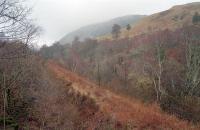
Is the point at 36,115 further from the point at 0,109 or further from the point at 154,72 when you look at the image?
the point at 154,72

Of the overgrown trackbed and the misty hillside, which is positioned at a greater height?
the misty hillside

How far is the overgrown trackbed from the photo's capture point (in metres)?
26.3

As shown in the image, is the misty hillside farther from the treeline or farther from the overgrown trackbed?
the overgrown trackbed

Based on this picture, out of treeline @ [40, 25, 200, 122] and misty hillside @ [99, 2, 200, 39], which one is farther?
misty hillside @ [99, 2, 200, 39]

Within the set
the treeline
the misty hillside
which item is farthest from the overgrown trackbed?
the misty hillside

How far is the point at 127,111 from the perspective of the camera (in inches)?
1159

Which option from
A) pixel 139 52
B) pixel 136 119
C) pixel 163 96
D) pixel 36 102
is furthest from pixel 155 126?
pixel 139 52

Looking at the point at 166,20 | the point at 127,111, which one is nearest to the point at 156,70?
the point at 127,111

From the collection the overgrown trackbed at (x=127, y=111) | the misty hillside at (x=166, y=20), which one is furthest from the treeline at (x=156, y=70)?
the misty hillside at (x=166, y=20)

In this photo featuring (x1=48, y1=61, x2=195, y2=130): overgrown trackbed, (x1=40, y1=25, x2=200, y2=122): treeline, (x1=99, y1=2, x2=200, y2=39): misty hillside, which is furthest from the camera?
(x1=99, y1=2, x2=200, y2=39): misty hillside

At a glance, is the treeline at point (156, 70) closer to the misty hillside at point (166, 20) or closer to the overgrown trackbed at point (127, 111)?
the overgrown trackbed at point (127, 111)

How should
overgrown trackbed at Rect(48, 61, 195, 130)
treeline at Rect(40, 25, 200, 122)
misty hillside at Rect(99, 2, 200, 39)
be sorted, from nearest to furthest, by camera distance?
overgrown trackbed at Rect(48, 61, 195, 130) → treeline at Rect(40, 25, 200, 122) → misty hillside at Rect(99, 2, 200, 39)

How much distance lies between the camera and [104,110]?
99.8 feet

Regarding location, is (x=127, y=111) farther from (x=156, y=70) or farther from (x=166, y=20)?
(x=166, y=20)
